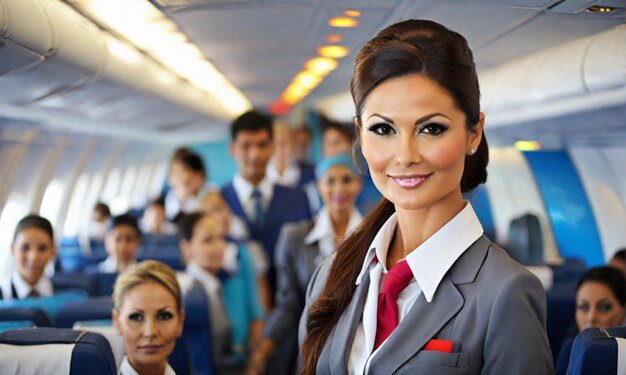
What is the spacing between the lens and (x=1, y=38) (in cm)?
282

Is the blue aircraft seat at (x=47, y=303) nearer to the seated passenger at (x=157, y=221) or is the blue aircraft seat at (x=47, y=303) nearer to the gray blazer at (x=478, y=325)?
the gray blazer at (x=478, y=325)

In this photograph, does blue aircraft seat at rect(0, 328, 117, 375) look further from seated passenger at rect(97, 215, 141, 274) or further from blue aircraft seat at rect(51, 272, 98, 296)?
seated passenger at rect(97, 215, 141, 274)

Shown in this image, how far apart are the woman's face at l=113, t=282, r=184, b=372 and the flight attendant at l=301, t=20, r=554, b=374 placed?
1345 millimetres

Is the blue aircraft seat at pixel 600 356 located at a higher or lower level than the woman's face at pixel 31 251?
lower

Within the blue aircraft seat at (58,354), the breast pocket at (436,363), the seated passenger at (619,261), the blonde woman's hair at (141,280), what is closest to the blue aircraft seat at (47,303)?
the blonde woman's hair at (141,280)

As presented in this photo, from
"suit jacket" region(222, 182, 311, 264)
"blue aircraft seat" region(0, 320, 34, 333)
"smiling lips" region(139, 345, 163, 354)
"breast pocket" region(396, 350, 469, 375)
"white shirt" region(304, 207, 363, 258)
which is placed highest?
"suit jacket" region(222, 182, 311, 264)

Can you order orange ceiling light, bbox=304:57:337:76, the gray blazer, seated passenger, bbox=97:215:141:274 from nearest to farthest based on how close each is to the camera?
the gray blazer
orange ceiling light, bbox=304:57:337:76
seated passenger, bbox=97:215:141:274

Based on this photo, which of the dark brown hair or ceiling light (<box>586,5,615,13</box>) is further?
→ ceiling light (<box>586,5,615,13</box>)

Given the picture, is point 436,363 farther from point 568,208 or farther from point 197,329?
point 568,208

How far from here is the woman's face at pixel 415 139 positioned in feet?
6.48

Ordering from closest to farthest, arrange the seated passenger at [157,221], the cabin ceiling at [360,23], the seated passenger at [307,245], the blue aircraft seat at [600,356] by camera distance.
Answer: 1. the blue aircraft seat at [600,356]
2. the cabin ceiling at [360,23]
3. the seated passenger at [307,245]
4. the seated passenger at [157,221]

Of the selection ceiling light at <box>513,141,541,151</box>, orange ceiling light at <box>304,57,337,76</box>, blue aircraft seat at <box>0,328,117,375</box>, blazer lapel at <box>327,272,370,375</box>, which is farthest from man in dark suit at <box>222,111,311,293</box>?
blazer lapel at <box>327,272,370,375</box>

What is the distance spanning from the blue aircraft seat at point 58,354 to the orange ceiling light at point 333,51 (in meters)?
1.47

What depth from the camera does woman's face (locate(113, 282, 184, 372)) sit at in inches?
131
